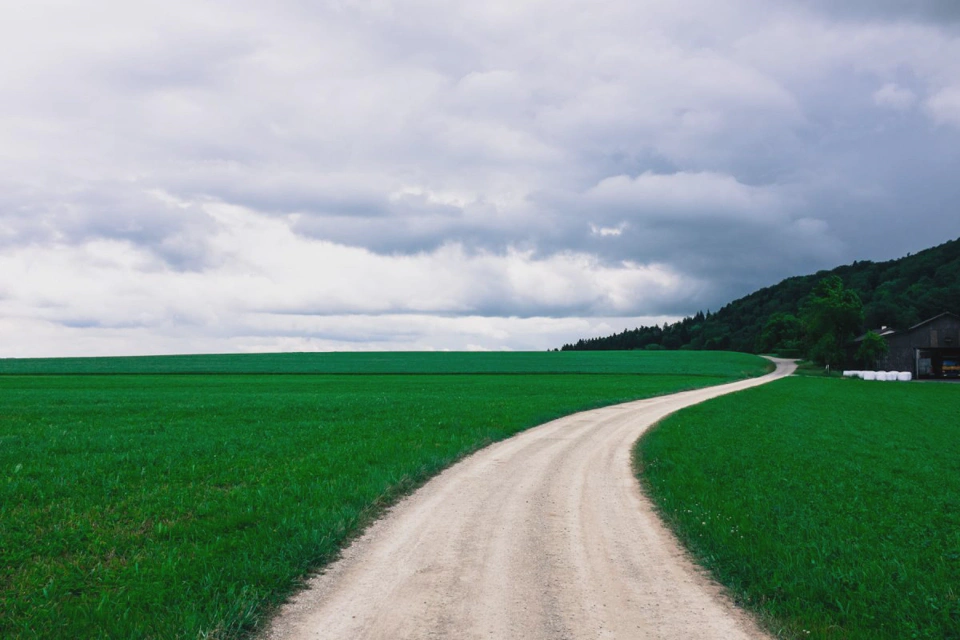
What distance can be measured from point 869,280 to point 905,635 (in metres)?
222

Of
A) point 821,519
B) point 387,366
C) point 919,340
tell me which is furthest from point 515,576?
point 919,340

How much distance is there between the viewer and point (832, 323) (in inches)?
3858

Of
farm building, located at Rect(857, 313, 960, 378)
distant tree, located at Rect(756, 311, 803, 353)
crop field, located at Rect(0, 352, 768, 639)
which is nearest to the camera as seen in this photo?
crop field, located at Rect(0, 352, 768, 639)

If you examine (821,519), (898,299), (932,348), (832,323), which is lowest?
(821,519)

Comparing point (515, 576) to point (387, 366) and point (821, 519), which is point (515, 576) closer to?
point (821, 519)

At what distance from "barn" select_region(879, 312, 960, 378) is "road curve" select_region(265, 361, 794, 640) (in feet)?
331

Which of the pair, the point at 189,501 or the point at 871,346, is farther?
the point at 871,346

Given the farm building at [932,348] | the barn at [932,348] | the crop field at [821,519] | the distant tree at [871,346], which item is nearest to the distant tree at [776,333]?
the barn at [932,348]

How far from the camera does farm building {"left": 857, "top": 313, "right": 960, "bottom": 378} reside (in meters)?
92.3

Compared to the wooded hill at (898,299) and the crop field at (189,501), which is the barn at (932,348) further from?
the crop field at (189,501)

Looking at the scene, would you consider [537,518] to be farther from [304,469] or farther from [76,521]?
[76,521]

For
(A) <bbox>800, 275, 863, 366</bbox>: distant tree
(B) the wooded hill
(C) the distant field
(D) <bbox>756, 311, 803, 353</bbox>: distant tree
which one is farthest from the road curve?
(D) <bbox>756, 311, 803, 353</bbox>: distant tree

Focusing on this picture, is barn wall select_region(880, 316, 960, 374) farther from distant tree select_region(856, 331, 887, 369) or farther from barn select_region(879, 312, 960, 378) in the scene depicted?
distant tree select_region(856, 331, 887, 369)

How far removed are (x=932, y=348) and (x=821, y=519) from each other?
102 meters
